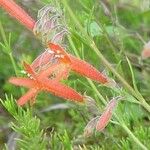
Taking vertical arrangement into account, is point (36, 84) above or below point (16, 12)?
below

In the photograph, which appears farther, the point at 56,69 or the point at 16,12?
the point at 16,12

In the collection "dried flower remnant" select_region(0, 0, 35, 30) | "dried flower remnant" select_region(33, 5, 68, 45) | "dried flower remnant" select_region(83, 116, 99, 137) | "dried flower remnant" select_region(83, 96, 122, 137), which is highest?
"dried flower remnant" select_region(0, 0, 35, 30)

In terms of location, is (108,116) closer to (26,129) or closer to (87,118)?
(26,129)

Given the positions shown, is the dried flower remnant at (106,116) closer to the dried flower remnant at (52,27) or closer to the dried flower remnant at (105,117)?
the dried flower remnant at (105,117)

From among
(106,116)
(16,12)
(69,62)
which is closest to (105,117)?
(106,116)

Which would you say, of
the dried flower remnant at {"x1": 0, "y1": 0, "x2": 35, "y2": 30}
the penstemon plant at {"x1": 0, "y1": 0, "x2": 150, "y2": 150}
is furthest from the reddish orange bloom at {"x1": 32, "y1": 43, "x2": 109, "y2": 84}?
the dried flower remnant at {"x1": 0, "y1": 0, "x2": 35, "y2": 30}

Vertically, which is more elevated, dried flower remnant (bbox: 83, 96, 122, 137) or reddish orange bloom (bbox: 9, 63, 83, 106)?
reddish orange bloom (bbox: 9, 63, 83, 106)

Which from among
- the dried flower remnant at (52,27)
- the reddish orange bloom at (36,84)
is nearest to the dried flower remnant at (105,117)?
the reddish orange bloom at (36,84)

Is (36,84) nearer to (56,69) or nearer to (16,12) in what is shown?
(56,69)

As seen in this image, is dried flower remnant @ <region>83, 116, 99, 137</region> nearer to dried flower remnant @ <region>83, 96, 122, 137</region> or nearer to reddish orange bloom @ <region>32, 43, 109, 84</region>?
dried flower remnant @ <region>83, 96, 122, 137</region>
